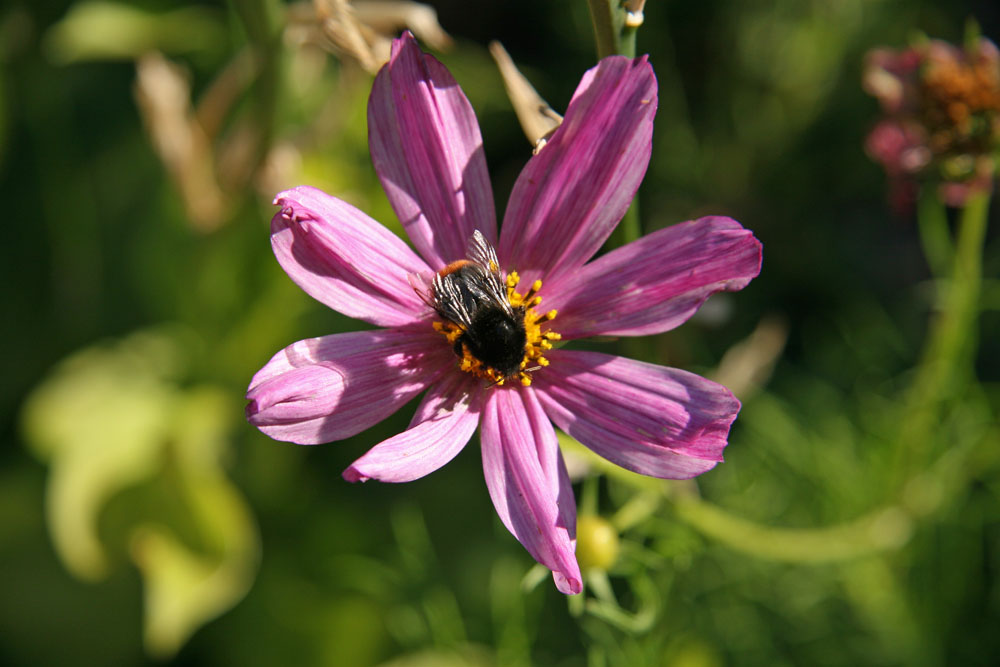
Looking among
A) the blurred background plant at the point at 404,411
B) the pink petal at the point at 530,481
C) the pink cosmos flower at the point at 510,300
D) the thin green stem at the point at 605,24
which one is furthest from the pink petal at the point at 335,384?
the blurred background plant at the point at 404,411

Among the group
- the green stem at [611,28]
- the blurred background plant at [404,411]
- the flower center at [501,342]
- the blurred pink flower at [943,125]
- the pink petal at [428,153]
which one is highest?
the green stem at [611,28]

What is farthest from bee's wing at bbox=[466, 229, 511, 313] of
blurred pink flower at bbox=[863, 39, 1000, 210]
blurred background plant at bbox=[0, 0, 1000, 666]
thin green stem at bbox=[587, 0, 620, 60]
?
blurred pink flower at bbox=[863, 39, 1000, 210]

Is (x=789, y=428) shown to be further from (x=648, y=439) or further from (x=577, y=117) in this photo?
(x=577, y=117)

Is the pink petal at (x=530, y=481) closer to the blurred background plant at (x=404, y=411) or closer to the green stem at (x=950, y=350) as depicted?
the blurred background plant at (x=404, y=411)

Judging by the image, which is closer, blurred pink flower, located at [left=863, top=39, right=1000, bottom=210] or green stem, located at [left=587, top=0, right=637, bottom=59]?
green stem, located at [left=587, top=0, right=637, bottom=59]

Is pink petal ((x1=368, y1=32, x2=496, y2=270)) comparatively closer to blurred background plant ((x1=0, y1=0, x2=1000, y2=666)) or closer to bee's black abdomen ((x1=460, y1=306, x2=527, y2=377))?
bee's black abdomen ((x1=460, y1=306, x2=527, y2=377))

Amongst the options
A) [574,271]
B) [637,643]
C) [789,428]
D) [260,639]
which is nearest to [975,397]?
[789,428]

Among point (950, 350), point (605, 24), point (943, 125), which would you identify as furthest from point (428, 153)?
point (950, 350)

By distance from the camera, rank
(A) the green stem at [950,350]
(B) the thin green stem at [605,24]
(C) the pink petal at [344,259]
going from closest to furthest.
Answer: (B) the thin green stem at [605,24] → (C) the pink petal at [344,259] → (A) the green stem at [950,350]
